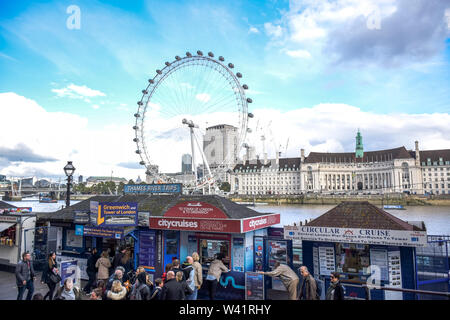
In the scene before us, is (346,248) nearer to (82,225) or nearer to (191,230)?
(191,230)

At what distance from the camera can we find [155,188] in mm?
18797

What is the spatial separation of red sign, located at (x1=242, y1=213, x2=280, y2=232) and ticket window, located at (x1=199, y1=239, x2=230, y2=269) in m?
1.06

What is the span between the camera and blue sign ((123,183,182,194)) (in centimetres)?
1831

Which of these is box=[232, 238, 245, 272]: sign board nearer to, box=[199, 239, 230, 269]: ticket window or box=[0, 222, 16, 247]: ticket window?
box=[199, 239, 230, 269]: ticket window

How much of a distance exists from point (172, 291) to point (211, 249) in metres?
5.85

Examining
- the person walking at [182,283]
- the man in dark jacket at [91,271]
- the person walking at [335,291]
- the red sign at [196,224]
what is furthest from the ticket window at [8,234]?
the person walking at [335,291]

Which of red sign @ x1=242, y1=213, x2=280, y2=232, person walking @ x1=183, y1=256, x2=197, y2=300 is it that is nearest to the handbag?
person walking @ x1=183, y1=256, x2=197, y2=300

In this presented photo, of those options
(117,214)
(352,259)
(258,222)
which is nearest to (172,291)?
(258,222)

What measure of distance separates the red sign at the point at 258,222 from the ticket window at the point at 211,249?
1.06 metres

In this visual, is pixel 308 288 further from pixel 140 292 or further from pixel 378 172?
pixel 378 172

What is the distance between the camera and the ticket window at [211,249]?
13.5 meters

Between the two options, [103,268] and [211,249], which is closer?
[103,268]
